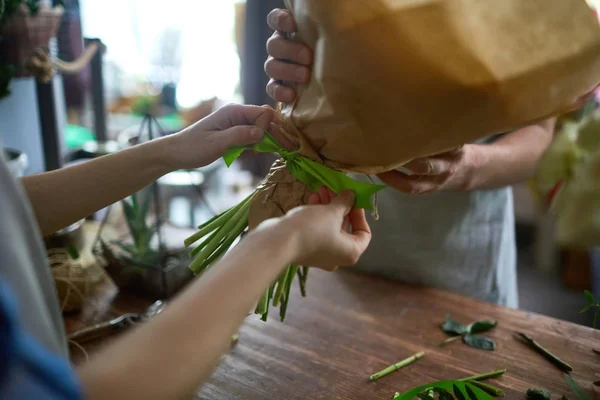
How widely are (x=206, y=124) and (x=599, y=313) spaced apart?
22.1 inches

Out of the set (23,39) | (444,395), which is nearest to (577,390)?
(444,395)

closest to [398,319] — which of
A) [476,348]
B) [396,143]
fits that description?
[476,348]

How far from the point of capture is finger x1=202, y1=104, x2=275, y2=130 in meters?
0.60

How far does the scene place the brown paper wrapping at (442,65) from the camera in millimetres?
418

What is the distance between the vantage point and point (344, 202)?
1.61 ft

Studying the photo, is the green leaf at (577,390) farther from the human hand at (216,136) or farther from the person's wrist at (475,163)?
the human hand at (216,136)

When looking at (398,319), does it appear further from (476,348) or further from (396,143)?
(396,143)

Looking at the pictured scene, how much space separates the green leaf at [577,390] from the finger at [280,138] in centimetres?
42

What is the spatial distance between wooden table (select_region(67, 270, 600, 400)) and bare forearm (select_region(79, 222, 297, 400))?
300 mm

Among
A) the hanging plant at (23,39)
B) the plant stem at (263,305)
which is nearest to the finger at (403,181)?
the plant stem at (263,305)

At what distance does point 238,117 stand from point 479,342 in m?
Answer: 0.45

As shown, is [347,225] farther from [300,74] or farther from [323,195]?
[300,74]

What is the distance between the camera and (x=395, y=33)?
426mm

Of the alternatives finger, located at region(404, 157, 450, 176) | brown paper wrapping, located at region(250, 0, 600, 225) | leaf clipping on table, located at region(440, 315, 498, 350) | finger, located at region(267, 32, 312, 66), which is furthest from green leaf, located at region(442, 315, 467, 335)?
finger, located at region(267, 32, 312, 66)
